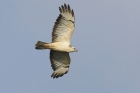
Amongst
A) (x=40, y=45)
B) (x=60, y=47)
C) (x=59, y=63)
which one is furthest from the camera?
(x=59, y=63)

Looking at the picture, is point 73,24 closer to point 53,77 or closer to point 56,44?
point 56,44

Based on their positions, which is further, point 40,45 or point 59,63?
point 59,63

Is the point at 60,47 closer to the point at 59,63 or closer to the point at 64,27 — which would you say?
the point at 64,27

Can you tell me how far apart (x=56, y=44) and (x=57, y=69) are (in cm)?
209

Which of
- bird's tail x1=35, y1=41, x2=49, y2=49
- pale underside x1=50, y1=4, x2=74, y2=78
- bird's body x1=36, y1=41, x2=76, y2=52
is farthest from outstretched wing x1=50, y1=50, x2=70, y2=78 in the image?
bird's tail x1=35, y1=41, x2=49, y2=49

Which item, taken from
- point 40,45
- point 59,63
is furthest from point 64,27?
point 59,63

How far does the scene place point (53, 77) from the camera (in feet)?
98.3

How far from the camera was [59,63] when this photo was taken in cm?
3017

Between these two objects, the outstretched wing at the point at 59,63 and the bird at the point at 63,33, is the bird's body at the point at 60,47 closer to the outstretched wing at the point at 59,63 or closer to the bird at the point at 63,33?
the bird at the point at 63,33

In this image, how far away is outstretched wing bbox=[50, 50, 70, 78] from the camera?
2978 cm

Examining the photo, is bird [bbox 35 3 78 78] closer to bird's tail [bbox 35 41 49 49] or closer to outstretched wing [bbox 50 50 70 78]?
bird's tail [bbox 35 41 49 49]

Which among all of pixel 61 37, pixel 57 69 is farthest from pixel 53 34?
pixel 57 69

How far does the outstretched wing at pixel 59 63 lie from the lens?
29781 millimetres

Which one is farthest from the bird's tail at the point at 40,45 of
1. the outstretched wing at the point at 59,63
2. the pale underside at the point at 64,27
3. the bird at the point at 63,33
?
the outstretched wing at the point at 59,63
